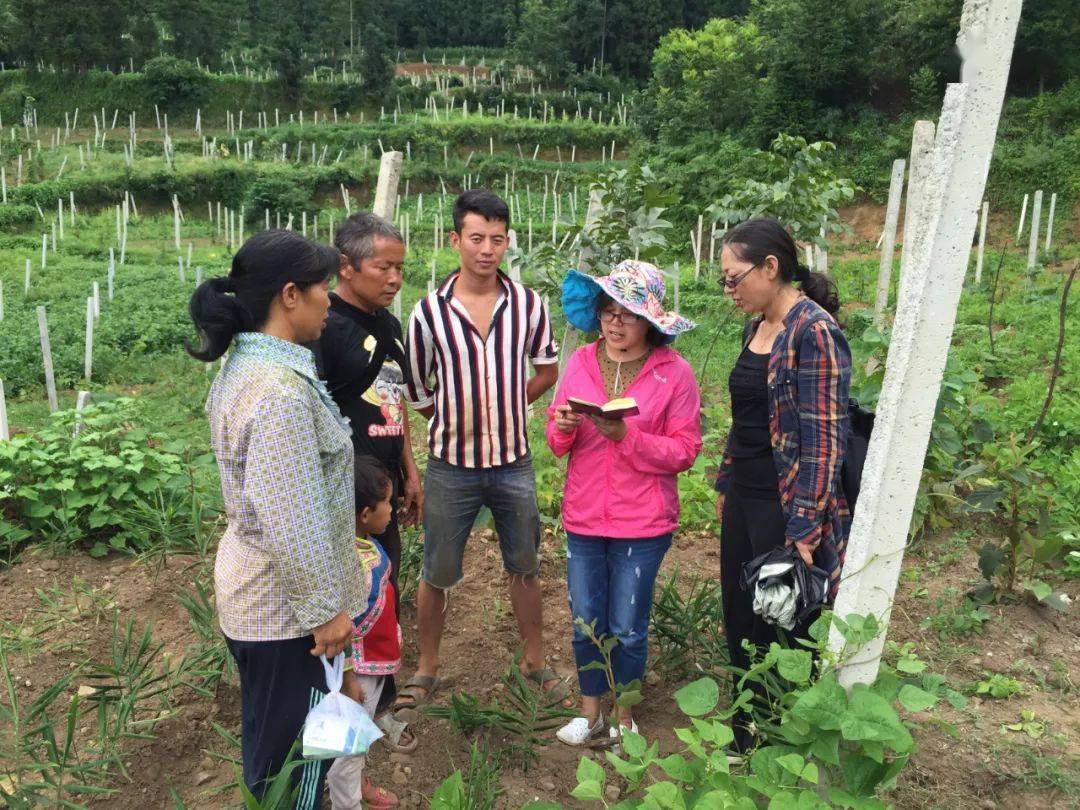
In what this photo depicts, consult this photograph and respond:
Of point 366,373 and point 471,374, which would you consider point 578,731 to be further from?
point 366,373

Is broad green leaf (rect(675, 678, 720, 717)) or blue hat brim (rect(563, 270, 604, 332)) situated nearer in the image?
broad green leaf (rect(675, 678, 720, 717))

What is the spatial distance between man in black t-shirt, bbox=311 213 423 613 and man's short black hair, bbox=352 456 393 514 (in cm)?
28

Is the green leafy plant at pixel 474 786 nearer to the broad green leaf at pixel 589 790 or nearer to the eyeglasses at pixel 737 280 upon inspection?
the broad green leaf at pixel 589 790

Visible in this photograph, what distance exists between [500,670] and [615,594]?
78 cm

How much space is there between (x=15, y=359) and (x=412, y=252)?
1057cm

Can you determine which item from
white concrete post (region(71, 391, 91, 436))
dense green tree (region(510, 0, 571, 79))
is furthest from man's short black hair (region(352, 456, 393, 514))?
dense green tree (region(510, 0, 571, 79))

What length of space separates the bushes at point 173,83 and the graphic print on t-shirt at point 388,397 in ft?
110

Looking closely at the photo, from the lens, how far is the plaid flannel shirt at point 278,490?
1.85 m

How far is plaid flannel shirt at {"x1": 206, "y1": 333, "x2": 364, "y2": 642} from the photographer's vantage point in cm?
185

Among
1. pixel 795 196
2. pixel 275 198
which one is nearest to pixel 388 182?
pixel 795 196

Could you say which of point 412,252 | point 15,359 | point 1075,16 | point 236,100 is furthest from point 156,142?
point 1075,16

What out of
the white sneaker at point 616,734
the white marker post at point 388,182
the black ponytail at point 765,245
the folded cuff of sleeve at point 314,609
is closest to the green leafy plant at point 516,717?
the white sneaker at point 616,734

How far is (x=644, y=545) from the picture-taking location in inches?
109

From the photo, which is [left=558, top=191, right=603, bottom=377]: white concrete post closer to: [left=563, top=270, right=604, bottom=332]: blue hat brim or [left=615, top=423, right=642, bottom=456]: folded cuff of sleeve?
[left=563, top=270, right=604, bottom=332]: blue hat brim
